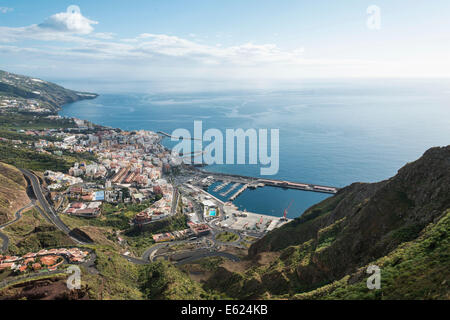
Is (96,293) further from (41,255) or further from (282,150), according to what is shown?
(282,150)

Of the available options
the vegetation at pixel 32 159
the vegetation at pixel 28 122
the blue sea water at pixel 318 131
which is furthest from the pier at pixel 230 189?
the vegetation at pixel 28 122

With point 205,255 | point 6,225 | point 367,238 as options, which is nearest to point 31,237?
point 6,225

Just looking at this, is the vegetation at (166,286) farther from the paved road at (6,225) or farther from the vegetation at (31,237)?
the paved road at (6,225)

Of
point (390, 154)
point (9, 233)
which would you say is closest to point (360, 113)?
point (390, 154)

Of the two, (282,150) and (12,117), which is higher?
(12,117)

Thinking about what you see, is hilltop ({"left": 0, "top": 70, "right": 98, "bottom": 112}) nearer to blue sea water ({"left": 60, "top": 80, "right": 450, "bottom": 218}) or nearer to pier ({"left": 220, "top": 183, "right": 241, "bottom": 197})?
blue sea water ({"left": 60, "top": 80, "right": 450, "bottom": 218})

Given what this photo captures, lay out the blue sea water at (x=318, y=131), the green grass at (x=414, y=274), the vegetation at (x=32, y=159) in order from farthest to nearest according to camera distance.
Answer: the blue sea water at (x=318, y=131), the vegetation at (x=32, y=159), the green grass at (x=414, y=274)

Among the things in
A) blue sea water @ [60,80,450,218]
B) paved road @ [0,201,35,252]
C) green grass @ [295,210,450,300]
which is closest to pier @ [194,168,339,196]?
blue sea water @ [60,80,450,218]
